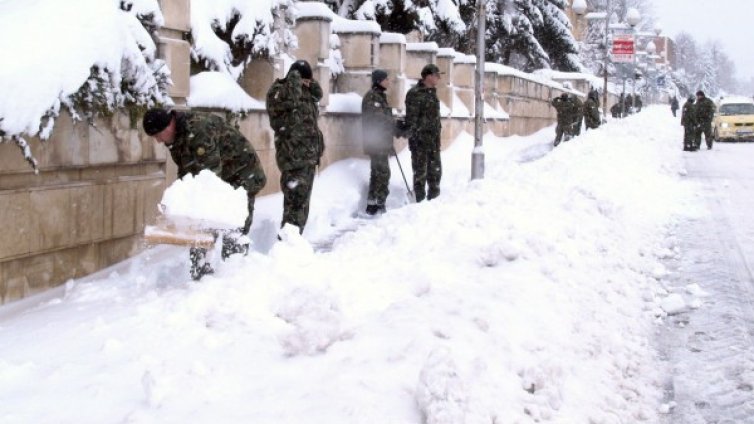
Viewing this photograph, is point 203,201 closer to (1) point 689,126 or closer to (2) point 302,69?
(2) point 302,69

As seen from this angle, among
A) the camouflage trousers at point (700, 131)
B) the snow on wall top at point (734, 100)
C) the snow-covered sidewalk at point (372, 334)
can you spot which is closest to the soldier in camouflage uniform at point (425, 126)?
the snow-covered sidewalk at point (372, 334)

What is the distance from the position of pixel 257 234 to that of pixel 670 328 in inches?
183

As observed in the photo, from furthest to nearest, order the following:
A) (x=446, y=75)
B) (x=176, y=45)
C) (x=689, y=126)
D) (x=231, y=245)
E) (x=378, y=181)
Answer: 1. (x=689, y=126)
2. (x=446, y=75)
3. (x=378, y=181)
4. (x=176, y=45)
5. (x=231, y=245)

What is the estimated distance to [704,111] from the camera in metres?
21.6

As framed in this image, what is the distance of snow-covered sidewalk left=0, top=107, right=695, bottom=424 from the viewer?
363cm

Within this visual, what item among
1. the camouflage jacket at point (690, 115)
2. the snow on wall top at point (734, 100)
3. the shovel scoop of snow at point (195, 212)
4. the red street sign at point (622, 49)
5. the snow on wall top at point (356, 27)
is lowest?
the shovel scoop of snow at point (195, 212)

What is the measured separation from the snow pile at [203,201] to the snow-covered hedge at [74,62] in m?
1.18

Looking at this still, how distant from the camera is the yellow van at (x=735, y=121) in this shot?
2770cm

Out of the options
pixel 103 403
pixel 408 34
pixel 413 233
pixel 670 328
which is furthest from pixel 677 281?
pixel 408 34

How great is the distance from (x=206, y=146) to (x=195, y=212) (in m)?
0.64

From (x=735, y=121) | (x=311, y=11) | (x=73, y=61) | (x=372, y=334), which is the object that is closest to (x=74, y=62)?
(x=73, y=61)

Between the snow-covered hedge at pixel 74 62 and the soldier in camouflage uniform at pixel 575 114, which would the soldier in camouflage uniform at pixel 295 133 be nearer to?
the snow-covered hedge at pixel 74 62

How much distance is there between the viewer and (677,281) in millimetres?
6621

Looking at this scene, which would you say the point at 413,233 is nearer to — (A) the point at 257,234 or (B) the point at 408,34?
(A) the point at 257,234
